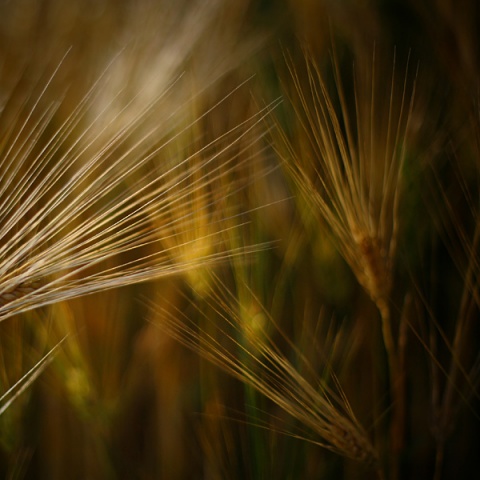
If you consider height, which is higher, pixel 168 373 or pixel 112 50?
pixel 112 50

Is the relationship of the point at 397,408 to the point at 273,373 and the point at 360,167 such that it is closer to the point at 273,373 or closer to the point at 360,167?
the point at 273,373

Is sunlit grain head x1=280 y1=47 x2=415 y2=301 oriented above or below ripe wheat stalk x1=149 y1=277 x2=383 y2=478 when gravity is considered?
above

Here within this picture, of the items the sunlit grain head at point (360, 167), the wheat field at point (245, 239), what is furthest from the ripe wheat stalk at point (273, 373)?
the sunlit grain head at point (360, 167)

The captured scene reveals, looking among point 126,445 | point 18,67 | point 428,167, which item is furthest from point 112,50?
point 126,445

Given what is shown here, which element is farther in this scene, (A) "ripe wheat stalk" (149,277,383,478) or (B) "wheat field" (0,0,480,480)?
(B) "wheat field" (0,0,480,480)

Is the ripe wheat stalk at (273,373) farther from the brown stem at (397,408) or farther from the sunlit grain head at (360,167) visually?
the sunlit grain head at (360,167)

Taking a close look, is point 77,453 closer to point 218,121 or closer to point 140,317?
point 140,317

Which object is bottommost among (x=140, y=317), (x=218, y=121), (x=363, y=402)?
(x=363, y=402)

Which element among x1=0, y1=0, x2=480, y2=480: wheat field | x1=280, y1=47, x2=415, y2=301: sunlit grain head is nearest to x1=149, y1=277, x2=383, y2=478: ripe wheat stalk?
x1=0, y1=0, x2=480, y2=480: wheat field

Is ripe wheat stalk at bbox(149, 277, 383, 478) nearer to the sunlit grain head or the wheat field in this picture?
the wheat field
